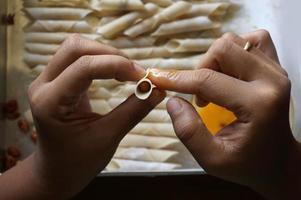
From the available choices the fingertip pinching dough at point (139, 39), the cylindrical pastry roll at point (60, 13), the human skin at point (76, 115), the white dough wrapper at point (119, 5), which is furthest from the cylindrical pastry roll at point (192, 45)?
the human skin at point (76, 115)

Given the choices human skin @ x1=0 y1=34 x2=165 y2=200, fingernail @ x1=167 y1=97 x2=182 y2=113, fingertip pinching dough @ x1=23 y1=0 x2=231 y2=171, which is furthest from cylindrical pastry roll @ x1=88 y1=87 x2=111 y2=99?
fingernail @ x1=167 y1=97 x2=182 y2=113

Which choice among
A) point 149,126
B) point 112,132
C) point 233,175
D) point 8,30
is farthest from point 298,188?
point 8,30

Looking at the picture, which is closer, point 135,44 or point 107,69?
point 107,69

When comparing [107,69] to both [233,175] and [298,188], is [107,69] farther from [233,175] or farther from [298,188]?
[298,188]

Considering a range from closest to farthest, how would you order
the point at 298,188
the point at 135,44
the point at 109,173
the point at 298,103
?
the point at 298,188
the point at 109,173
the point at 298,103
the point at 135,44

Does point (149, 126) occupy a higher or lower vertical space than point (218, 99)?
lower

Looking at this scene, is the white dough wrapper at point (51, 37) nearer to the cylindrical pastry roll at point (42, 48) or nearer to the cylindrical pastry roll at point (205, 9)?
the cylindrical pastry roll at point (42, 48)
